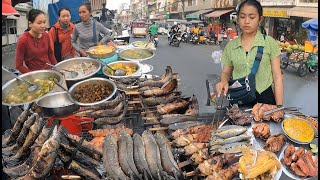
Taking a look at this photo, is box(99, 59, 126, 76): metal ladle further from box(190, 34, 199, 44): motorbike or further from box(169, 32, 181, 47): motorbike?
box(190, 34, 199, 44): motorbike

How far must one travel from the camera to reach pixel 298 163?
2.53 meters

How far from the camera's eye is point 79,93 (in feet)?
13.2

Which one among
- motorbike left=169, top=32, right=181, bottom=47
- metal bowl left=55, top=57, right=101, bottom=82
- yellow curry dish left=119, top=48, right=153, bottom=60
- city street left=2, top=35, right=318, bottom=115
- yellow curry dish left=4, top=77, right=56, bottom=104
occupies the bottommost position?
city street left=2, top=35, right=318, bottom=115

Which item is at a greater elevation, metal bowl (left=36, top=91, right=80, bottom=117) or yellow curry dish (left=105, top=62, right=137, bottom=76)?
yellow curry dish (left=105, top=62, right=137, bottom=76)

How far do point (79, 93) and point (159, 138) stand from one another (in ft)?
5.43

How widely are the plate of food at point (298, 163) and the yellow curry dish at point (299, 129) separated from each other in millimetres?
193

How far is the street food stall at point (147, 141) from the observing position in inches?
98.1

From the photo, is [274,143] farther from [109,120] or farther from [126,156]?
[109,120]

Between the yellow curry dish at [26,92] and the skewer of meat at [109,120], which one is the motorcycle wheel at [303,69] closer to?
the skewer of meat at [109,120]

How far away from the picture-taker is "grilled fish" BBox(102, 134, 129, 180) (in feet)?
7.89

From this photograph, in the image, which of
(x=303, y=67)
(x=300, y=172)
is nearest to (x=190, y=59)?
(x=303, y=67)

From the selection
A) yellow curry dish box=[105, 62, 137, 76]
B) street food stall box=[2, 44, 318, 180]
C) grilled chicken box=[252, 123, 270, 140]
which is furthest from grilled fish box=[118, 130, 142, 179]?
yellow curry dish box=[105, 62, 137, 76]

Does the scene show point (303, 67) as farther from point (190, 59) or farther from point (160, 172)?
point (160, 172)

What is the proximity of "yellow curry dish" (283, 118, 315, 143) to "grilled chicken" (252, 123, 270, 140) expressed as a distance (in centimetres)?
20
